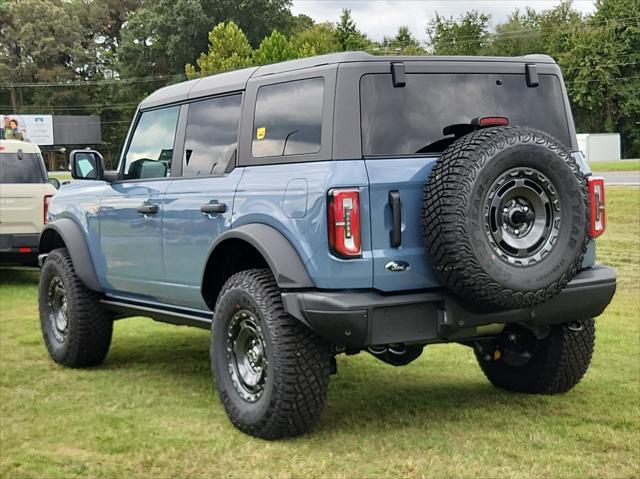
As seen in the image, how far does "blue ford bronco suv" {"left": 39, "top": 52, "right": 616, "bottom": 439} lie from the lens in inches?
187

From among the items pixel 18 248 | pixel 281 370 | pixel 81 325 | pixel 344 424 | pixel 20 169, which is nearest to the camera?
pixel 281 370

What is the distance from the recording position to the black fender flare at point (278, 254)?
492 centimetres

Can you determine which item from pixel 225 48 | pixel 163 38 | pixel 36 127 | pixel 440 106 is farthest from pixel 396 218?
pixel 36 127

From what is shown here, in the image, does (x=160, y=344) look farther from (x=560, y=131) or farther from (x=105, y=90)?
(x=105, y=90)

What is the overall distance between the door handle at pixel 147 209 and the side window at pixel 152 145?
25 cm

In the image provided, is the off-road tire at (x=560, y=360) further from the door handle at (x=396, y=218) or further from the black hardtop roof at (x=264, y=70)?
the black hardtop roof at (x=264, y=70)

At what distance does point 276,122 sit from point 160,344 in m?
3.67

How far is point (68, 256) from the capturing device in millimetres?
7512

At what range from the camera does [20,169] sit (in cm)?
1296

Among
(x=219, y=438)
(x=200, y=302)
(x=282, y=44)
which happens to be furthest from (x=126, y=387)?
(x=282, y=44)

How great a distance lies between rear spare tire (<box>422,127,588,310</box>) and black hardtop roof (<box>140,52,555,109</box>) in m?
0.63

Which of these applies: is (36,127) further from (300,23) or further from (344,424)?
(344,424)

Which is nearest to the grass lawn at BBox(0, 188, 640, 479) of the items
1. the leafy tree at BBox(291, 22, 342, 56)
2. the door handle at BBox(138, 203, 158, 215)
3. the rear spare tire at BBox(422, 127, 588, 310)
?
the rear spare tire at BBox(422, 127, 588, 310)

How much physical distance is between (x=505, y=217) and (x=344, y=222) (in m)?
0.83
